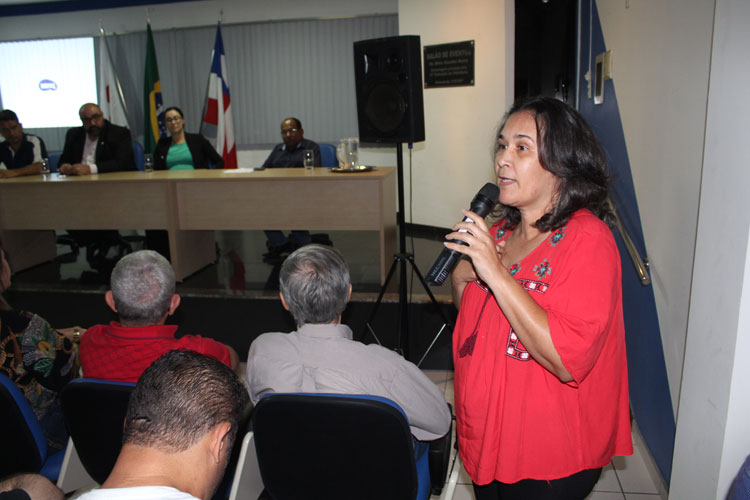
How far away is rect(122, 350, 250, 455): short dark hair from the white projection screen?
828cm

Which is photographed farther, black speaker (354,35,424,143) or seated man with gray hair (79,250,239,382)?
black speaker (354,35,424,143)

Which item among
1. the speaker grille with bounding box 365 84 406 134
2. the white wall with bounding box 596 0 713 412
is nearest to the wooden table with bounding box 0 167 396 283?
the speaker grille with bounding box 365 84 406 134

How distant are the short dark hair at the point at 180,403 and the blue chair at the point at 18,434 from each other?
78 cm

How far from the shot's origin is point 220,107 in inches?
269

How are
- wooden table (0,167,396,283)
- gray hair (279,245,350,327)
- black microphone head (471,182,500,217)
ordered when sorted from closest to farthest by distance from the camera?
black microphone head (471,182,500,217) → gray hair (279,245,350,327) → wooden table (0,167,396,283)

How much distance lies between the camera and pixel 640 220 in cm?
213

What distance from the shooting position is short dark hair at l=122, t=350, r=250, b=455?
29.9 inches

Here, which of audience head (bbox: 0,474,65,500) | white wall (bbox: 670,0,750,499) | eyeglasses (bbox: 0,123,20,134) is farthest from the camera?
eyeglasses (bbox: 0,123,20,134)

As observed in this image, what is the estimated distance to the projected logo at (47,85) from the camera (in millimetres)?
7883

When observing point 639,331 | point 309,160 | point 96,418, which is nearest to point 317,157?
point 309,160

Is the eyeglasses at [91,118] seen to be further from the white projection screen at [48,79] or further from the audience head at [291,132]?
the white projection screen at [48,79]

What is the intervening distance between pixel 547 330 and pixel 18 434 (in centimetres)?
136

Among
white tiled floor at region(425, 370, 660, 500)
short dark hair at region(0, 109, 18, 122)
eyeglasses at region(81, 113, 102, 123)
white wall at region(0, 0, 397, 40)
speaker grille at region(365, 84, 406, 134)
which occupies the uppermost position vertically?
white wall at region(0, 0, 397, 40)

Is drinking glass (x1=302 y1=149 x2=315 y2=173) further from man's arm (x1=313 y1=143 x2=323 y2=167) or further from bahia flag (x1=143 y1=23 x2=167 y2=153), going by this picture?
bahia flag (x1=143 y1=23 x2=167 y2=153)
